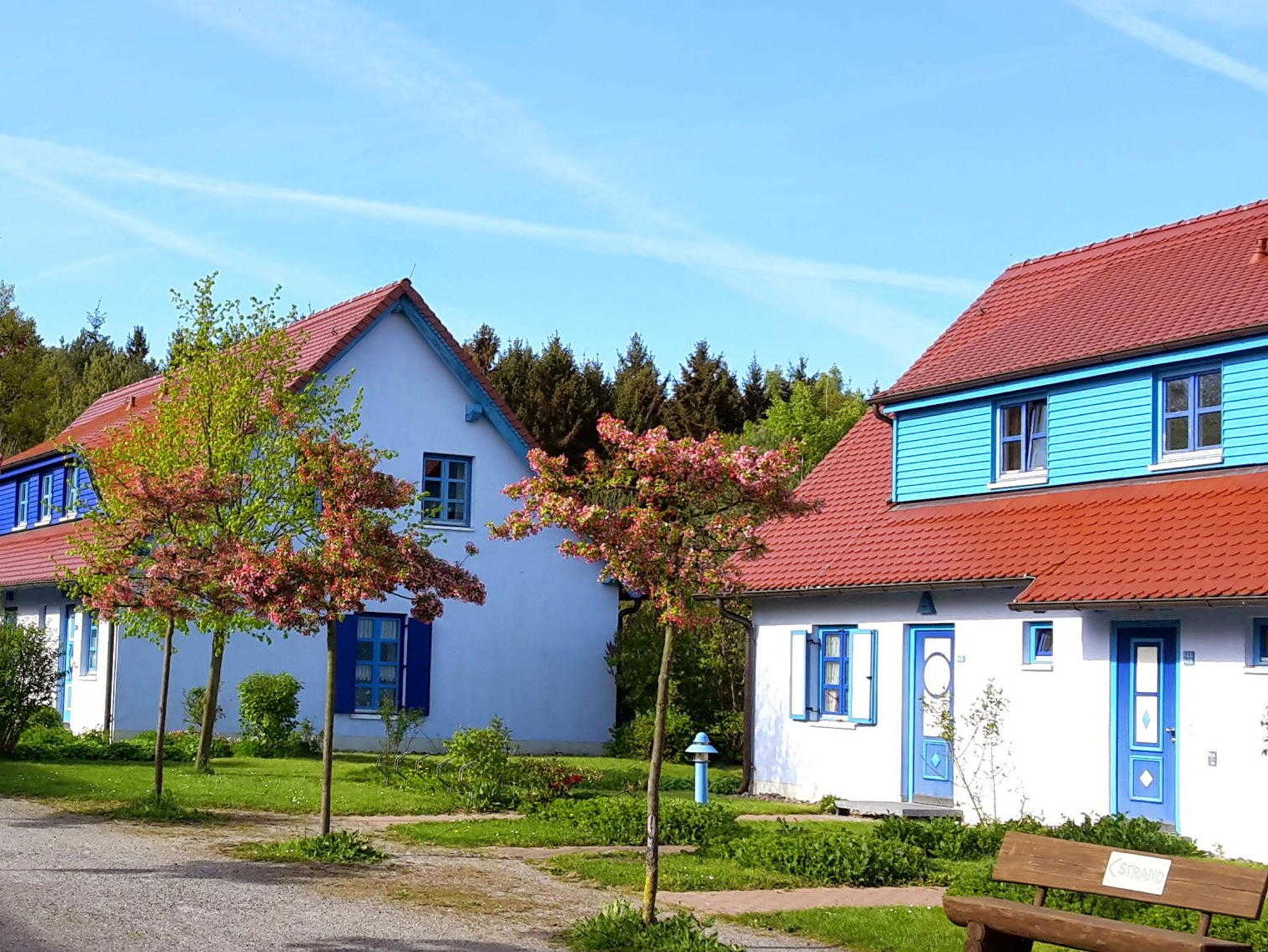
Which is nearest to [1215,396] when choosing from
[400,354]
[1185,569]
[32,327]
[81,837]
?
[1185,569]

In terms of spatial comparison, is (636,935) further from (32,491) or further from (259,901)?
(32,491)

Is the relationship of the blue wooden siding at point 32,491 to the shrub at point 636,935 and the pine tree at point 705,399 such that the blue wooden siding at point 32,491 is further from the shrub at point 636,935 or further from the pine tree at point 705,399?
the shrub at point 636,935

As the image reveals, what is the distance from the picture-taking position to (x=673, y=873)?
14.3 metres

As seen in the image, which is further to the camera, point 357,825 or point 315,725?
point 315,725

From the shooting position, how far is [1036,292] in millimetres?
25375

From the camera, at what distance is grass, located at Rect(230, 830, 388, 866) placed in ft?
47.8

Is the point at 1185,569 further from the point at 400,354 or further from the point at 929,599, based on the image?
the point at 400,354

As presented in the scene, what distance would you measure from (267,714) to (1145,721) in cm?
1452

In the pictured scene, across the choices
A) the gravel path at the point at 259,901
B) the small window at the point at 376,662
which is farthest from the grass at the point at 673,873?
the small window at the point at 376,662

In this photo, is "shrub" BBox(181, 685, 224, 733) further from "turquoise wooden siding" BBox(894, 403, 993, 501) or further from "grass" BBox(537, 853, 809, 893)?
"grass" BBox(537, 853, 809, 893)

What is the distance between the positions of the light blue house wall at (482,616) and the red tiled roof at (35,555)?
3.32m

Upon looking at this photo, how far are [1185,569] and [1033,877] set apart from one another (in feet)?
28.5

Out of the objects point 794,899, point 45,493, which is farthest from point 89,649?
point 794,899

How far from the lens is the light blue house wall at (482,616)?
30031mm
